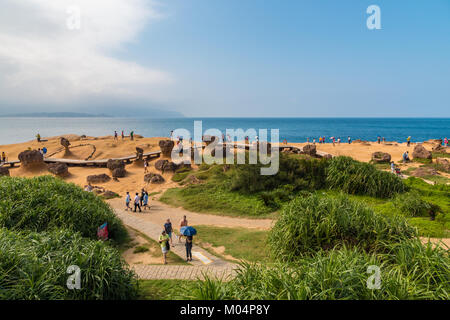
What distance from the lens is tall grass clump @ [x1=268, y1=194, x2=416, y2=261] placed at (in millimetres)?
8750

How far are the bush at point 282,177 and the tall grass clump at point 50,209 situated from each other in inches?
362

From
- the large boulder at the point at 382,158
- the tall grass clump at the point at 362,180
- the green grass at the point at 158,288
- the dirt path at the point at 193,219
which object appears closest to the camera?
the green grass at the point at 158,288

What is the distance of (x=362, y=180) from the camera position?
18.2 metres

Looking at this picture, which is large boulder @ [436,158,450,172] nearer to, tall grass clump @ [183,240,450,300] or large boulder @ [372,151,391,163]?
large boulder @ [372,151,391,163]

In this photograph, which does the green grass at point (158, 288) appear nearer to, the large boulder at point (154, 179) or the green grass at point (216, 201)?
the green grass at point (216, 201)

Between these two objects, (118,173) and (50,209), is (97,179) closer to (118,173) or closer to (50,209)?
(118,173)

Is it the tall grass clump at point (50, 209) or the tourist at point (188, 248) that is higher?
the tall grass clump at point (50, 209)

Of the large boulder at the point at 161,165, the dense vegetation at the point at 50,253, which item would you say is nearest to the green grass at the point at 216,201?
the large boulder at the point at 161,165

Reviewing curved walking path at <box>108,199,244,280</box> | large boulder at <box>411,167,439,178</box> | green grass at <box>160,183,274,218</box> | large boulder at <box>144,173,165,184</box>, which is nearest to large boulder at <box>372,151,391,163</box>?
large boulder at <box>411,167,439,178</box>

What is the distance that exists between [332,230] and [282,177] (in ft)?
34.5

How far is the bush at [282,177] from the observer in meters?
19.0

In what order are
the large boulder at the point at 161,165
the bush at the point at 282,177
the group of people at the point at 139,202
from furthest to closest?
the large boulder at the point at 161,165 → the bush at the point at 282,177 → the group of people at the point at 139,202

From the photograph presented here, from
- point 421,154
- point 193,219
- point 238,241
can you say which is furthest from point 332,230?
point 421,154
